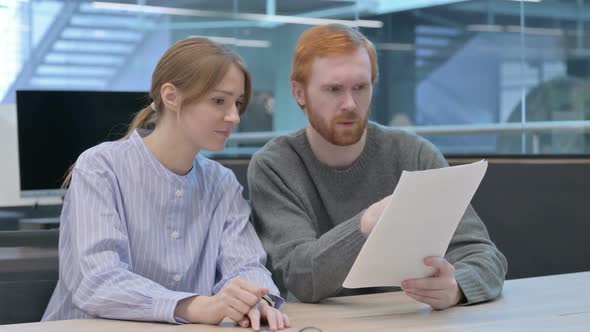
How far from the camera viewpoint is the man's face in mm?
1738

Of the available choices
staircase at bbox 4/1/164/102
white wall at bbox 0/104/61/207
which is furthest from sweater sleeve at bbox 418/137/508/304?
staircase at bbox 4/1/164/102

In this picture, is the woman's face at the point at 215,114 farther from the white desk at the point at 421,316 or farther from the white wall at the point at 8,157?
the white wall at the point at 8,157

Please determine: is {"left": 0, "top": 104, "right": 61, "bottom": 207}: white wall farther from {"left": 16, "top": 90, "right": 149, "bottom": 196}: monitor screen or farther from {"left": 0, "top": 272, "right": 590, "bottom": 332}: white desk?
{"left": 0, "top": 272, "right": 590, "bottom": 332}: white desk

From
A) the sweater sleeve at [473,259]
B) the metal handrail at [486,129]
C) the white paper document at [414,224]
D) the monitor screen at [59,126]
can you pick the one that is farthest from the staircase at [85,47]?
the white paper document at [414,224]

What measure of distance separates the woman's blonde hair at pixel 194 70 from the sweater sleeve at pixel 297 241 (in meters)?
Result: 0.18

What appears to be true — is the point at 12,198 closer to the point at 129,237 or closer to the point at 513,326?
the point at 129,237

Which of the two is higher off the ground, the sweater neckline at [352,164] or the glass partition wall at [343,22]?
the glass partition wall at [343,22]

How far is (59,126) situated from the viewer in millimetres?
3406

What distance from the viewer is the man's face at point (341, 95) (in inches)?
68.4

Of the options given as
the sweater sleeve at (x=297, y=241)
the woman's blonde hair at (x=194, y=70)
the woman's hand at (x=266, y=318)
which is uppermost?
the woman's blonde hair at (x=194, y=70)

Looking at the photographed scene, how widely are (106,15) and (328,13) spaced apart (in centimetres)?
152

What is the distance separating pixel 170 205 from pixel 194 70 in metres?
0.27

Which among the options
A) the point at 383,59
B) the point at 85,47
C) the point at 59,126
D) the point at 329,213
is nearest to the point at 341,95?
the point at 329,213

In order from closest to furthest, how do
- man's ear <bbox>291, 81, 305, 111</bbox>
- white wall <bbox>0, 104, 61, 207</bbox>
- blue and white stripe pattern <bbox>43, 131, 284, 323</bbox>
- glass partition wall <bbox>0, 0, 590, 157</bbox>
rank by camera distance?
blue and white stripe pattern <bbox>43, 131, 284, 323</bbox> < man's ear <bbox>291, 81, 305, 111</bbox> < white wall <bbox>0, 104, 61, 207</bbox> < glass partition wall <bbox>0, 0, 590, 157</bbox>
